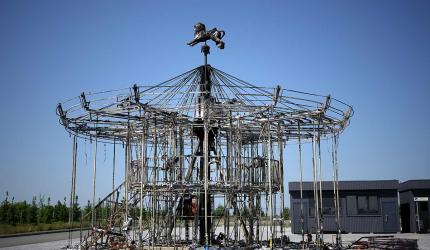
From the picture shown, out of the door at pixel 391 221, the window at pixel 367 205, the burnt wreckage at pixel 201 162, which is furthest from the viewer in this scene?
the window at pixel 367 205

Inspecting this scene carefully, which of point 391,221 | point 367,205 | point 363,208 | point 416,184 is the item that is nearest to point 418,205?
point 416,184

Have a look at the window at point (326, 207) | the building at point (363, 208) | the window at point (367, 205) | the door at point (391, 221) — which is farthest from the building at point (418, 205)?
the window at point (326, 207)

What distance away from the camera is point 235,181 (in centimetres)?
2386

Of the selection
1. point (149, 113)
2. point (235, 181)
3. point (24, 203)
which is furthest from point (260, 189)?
point (24, 203)

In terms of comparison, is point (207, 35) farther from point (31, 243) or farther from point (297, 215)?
point (297, 215)

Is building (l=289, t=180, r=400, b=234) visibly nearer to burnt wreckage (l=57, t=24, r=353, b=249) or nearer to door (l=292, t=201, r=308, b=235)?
door (l=292, t=201, r=308, b=235)

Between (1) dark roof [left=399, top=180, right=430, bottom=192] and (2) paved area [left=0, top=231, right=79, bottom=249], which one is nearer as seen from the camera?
(2) paved area [left=0, top=231, right=79, bottom=249]

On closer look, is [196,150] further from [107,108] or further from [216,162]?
[107,108]

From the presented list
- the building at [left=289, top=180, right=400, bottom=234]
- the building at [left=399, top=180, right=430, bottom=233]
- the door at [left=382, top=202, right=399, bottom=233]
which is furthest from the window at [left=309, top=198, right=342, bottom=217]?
the building at [left=399, top=180, right=430, bottom=233]

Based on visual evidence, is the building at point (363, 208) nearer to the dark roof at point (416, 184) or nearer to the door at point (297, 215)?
the door at point (297, 215)

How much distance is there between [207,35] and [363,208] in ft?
88.3

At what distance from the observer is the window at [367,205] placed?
147ft

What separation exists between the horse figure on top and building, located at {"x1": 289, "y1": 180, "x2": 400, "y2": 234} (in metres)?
23.2

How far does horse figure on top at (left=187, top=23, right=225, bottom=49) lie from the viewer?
26562 millimetres
